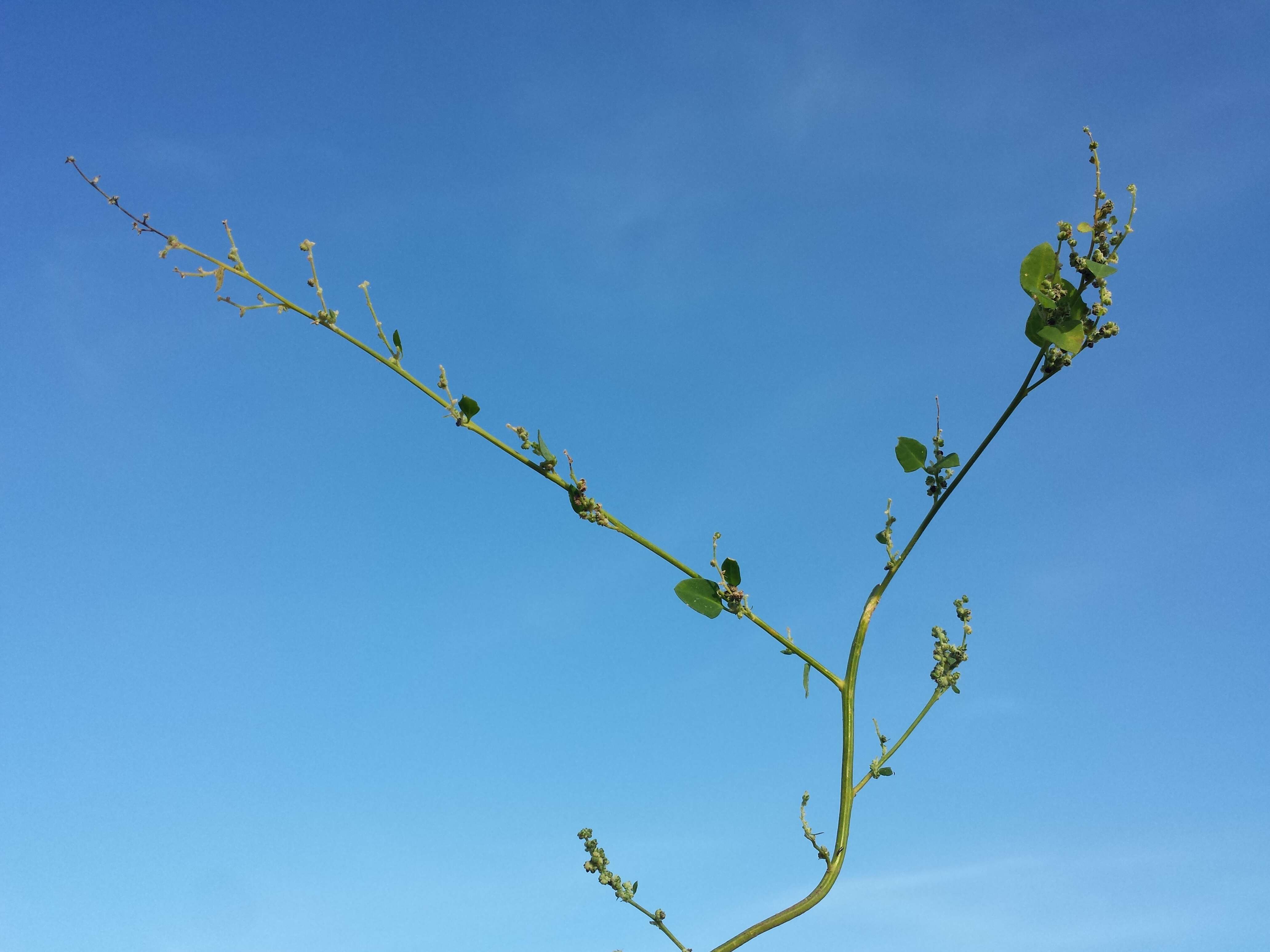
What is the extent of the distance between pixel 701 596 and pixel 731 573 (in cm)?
7

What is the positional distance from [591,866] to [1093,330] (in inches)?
57.3

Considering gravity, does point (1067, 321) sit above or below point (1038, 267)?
below

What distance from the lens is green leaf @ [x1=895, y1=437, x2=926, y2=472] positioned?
1.84 meters

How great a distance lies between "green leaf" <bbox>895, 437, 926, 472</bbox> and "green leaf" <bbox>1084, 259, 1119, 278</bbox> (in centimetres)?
43

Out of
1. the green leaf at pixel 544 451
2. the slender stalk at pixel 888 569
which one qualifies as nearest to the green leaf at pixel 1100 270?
the slender stalk at pixel 888 569

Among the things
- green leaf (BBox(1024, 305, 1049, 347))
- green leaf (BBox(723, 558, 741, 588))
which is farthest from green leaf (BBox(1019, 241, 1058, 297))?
green leaf (BBox(723, 558, 741, 588))

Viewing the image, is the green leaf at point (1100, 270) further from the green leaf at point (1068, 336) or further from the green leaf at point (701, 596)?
the green leaf at point (701, 596)

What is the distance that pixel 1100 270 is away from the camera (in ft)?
5.46

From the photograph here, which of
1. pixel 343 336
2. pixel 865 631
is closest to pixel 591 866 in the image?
pixel 865 631

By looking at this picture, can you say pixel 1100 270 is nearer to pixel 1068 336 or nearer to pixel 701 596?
pixel 1068 336

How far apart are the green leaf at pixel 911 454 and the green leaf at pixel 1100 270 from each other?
1.42 ft

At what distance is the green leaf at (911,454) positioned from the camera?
1.84 meters

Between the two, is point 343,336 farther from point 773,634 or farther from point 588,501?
point 773,634

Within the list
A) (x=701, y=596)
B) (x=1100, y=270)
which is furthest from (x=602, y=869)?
(x=1100, y=270)
